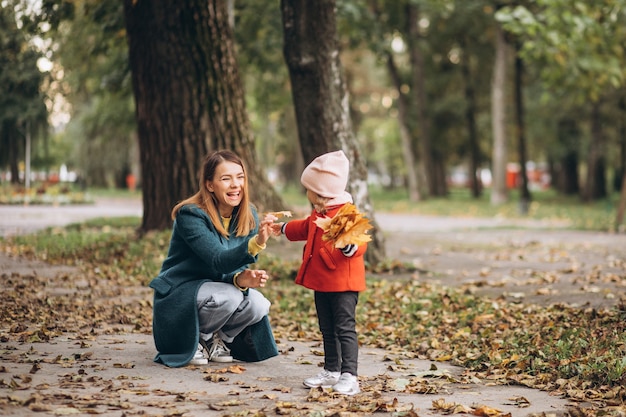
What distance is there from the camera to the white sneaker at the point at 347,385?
5551 millimetres

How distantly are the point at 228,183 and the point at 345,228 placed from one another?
3.62 ft

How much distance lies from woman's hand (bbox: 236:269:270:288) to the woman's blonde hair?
340 mm

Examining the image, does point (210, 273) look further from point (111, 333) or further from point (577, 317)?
point (577, 317)

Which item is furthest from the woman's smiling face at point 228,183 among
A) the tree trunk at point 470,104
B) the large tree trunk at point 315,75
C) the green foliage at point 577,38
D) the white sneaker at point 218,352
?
the tree trunk at point 470,104

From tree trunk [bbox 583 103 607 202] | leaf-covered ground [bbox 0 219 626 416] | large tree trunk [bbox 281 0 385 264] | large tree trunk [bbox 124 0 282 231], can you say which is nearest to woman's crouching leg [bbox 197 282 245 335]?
leaf-covered ground [bbox 0 219 626 416]

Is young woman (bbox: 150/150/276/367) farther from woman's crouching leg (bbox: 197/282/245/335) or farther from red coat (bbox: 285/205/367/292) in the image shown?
red coat (bbox: 285/205/367/292)

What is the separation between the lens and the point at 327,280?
18.4 ft

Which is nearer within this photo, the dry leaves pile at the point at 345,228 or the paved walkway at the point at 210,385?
the paved walkway at the point at 210,385

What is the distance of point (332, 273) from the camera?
5602 millimetres

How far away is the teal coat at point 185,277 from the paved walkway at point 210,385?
0.18 m

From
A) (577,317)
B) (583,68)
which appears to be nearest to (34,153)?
(583,68)

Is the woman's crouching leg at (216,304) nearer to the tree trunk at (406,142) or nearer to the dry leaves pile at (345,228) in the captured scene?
the dry leaves pile at (345,228)

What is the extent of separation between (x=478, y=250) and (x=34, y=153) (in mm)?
13673

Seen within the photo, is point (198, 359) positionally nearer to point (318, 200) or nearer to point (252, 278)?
point (252, 278)
